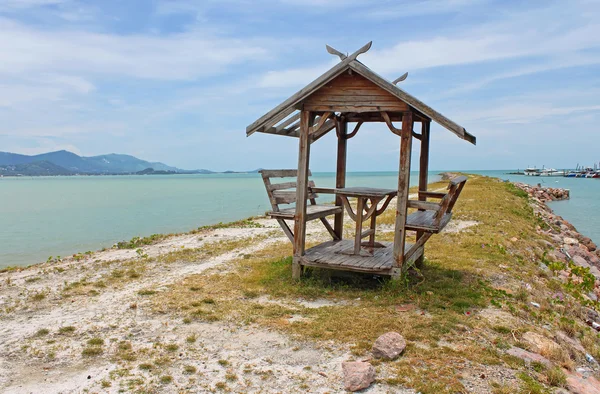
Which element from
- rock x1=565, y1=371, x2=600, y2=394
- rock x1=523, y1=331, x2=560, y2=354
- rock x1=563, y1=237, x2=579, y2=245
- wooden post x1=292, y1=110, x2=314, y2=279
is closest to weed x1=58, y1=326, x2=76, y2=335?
wooden post x1=292, y1=110, x2=314, y2=279

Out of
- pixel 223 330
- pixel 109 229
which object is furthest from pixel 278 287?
pixel 109 229

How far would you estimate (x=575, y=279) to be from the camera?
10.9 meters

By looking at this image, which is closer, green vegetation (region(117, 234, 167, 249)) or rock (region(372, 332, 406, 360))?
rock (region(372, 332, 406, 360))

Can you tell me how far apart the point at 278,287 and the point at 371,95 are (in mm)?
3979

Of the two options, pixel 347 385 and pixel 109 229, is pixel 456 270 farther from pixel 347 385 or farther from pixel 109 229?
pixel 109 229

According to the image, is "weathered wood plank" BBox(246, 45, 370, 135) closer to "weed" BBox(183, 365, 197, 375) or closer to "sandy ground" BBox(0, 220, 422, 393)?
"sandy ground" BBox(0, 220, 422, 393)

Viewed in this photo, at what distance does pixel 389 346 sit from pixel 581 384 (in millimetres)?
2092

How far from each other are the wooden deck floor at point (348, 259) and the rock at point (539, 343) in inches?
102

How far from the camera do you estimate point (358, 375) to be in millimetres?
4781

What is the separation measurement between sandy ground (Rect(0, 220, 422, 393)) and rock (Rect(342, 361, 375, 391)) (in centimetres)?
9

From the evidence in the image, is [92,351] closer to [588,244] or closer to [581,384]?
[581,384]

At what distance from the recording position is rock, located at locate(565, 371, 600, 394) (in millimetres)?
4809

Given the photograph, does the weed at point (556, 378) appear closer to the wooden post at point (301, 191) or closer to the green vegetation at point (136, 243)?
the wooden post at point (301, 191)

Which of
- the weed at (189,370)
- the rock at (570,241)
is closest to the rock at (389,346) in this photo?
the weed at (189,370)
